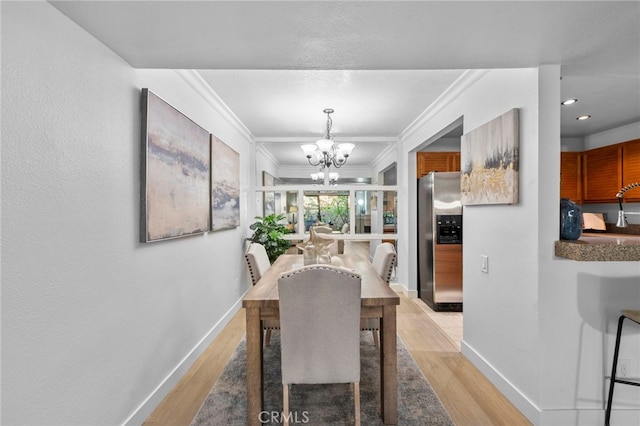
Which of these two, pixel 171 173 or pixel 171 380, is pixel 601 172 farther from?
pixel 171 380

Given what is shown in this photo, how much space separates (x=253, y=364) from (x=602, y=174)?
5250 millimetres

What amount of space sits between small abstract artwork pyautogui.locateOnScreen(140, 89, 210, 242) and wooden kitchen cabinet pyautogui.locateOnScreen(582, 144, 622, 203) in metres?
5.13

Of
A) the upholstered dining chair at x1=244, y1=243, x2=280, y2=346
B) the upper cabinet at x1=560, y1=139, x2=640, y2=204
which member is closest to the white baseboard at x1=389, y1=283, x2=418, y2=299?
the upholstered dining chair at x1=244, y1=243, x2=280, y2=346

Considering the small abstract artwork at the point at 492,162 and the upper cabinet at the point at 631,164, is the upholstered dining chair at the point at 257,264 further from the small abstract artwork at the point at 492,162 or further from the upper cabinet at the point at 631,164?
the upper cabinet at the point at 631,164

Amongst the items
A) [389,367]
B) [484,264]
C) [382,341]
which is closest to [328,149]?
[484,264]

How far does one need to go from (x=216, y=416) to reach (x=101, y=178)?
1623 millimetres

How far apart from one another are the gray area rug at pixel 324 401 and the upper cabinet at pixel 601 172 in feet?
12.6

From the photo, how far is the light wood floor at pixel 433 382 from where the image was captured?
213 centimetres

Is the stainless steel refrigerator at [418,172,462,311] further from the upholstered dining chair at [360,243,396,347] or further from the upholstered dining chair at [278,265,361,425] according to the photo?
the upholstered dining chair at [278,265,361,425]

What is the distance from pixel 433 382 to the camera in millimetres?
2549

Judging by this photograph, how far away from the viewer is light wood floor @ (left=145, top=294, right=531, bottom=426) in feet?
6.99

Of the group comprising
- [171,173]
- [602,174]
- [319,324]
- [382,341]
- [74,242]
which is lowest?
[382,341]

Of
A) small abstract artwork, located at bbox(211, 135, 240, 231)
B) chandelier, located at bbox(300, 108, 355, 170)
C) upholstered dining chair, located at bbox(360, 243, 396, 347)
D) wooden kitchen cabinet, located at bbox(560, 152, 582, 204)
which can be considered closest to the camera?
upholstered dining chair, located at bbox(360, 243, 396, 347)

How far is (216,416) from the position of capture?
2123 millimetres
